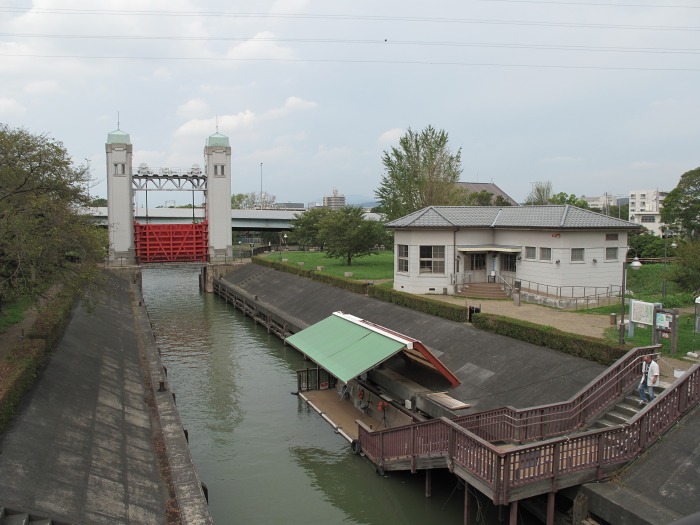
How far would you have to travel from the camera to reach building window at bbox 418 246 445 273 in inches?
1252

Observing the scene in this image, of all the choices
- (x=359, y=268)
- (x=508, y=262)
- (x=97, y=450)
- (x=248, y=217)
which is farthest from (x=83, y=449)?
(x=248, y=217)

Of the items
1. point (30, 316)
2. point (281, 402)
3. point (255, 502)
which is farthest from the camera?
point (30, 316)

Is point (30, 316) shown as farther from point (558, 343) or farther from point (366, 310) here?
point (558, 343)

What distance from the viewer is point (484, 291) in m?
31.0

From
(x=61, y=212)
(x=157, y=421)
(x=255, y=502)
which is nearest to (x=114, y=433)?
(x=157, y=421)

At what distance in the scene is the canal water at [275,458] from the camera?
14297 mm

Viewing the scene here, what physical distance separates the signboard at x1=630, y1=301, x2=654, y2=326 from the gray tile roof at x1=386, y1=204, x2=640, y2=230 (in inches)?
370

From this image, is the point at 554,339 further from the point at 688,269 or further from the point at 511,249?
the point at 511,249

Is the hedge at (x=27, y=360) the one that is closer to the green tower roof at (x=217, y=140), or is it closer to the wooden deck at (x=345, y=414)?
the wooden deck at (x=345, y=414)

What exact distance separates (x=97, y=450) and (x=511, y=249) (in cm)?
2280

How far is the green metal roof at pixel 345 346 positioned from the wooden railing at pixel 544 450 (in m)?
3.58

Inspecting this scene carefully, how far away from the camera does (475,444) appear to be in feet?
38.9

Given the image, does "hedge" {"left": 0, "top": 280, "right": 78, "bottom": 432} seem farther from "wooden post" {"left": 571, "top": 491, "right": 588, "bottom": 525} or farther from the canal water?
"wooden post" {"left": 571, "top": 491, "right": 588, "bottom": 525}

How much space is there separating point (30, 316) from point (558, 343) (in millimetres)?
21472
